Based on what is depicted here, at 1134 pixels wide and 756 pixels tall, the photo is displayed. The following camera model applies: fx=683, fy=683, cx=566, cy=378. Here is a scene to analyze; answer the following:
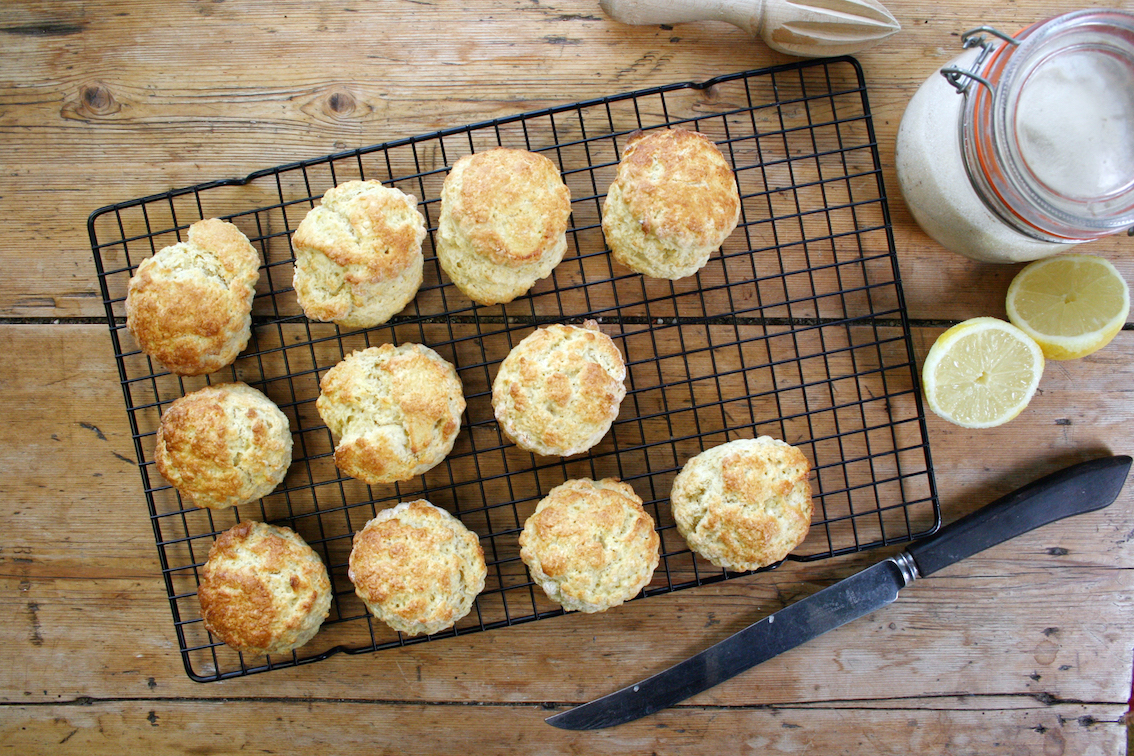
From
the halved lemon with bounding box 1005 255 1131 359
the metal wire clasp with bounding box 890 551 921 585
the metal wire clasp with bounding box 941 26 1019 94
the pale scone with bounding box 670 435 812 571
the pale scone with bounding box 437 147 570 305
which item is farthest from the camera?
the metal wire clasp with bounding box 890 551 921 585

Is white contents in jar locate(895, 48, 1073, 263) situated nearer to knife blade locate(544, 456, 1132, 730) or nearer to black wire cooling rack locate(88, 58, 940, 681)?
black wire cooling rack locate(88, 58, 940, 681)

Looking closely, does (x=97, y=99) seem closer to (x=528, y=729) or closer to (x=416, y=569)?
(x=416, y=569)

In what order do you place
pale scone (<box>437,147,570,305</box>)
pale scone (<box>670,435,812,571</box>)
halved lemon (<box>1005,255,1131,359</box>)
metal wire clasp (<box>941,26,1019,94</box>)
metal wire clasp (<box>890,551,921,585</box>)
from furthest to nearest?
metal wire clasp (<box>890,551,921,585</box>)
halved lemon (<box>1005,255,1131,359</box>)
pale scone (<box>670,435,812,571</box>)
pale scone (<box>437,147,570,305</box>)
metal wire clasp (<box>941,26,1019,94</box>)

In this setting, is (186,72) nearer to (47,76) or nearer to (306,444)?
(47,76)

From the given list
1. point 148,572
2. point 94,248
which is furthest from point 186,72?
point 148,572

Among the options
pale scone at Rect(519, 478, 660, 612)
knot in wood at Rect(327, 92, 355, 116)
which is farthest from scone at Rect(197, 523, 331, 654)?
knot in wood at Rect(327, 92, 355, 116)
